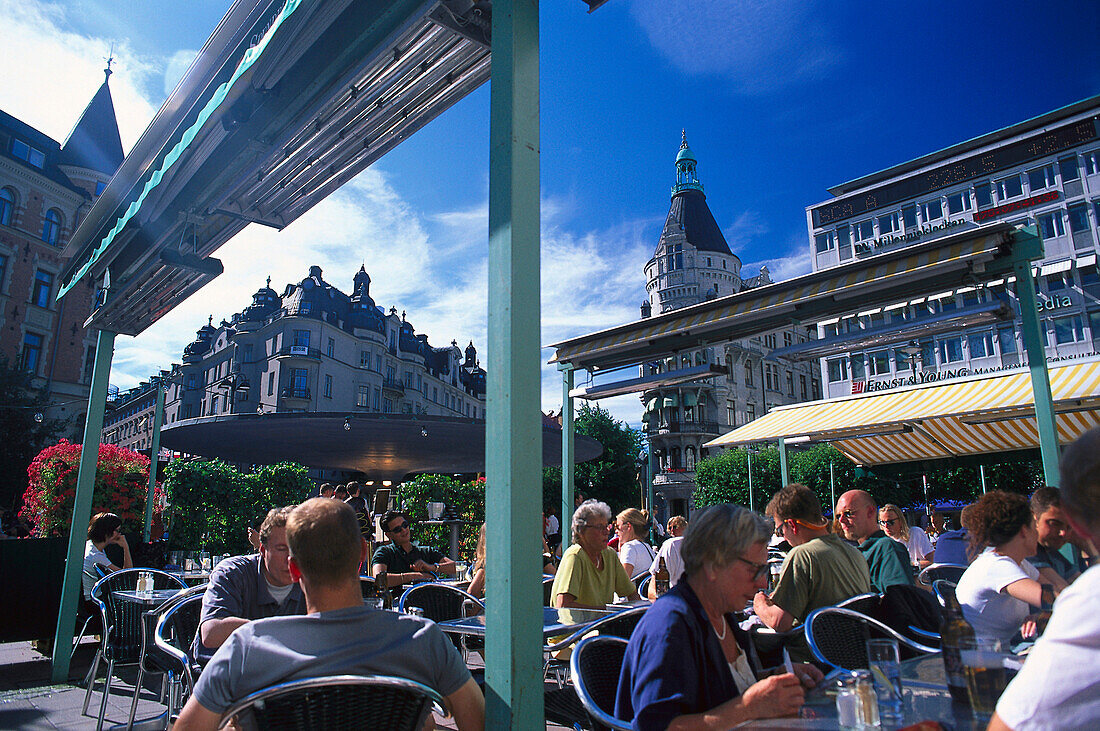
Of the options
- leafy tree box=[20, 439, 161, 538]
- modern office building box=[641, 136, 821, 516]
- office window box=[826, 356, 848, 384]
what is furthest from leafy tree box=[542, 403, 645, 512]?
leafy tree box=[20, 439, 161, 538]

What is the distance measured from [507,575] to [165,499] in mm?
13059

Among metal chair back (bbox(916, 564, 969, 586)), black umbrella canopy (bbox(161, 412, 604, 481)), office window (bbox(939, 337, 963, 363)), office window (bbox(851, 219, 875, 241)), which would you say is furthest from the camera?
office window (bbox(851, 219, 875, 241))

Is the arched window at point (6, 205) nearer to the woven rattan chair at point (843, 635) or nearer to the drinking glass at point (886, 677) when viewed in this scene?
the woven rattan chair at point (843, 635)

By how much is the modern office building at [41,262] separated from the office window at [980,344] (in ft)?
172

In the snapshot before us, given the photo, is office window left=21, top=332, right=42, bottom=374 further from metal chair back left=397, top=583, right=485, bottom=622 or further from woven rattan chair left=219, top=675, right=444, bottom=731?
woven rattan chair left=219, top=675, right=444, bottom=731

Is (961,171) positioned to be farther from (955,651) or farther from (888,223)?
(955,651)

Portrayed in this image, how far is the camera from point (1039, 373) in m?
5.32

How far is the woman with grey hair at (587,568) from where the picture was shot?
169 inches

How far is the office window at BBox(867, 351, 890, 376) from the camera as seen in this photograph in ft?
164

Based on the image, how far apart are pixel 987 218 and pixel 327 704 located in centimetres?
5487

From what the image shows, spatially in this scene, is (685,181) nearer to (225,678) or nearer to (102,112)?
(102,112)

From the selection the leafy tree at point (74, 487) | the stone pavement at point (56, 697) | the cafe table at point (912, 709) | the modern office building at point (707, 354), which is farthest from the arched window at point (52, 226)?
the modern office building at point (707, 354)

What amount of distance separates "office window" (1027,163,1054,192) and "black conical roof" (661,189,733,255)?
3308 centimetres

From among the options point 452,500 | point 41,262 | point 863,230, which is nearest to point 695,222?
point 863,230
